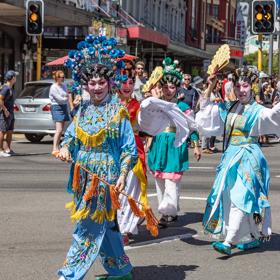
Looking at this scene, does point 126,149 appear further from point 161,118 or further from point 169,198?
point 169,198

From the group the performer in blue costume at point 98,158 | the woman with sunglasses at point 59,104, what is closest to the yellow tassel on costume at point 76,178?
the performer in blue costume at point 98,158

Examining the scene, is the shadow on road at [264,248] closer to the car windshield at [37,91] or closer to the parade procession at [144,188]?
the parade procession at [144,188]

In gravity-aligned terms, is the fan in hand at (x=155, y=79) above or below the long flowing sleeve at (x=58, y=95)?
above

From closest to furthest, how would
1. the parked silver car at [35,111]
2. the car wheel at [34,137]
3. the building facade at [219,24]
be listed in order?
the parked silver car at [35,111], the car wheel at [34,137], the building facade at [219,24]

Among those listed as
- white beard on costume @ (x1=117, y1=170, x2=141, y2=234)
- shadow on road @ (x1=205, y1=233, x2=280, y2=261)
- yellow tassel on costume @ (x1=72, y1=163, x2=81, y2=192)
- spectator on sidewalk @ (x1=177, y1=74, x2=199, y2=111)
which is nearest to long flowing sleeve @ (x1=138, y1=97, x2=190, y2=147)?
white beard on costume @ (x1=117, y1=170, x2=141, y2=234)

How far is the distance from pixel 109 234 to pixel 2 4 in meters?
21.3

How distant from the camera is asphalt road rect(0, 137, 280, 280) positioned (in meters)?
7.18

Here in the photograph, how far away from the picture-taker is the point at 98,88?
653cm

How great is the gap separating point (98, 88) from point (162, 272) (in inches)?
67.8

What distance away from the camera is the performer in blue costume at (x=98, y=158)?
6.41 meters

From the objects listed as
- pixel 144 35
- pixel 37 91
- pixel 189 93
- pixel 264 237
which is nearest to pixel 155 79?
pixel 264 237

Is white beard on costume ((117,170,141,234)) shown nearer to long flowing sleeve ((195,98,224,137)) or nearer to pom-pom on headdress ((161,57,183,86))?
long flowing sleeve ((195,98,224,137))

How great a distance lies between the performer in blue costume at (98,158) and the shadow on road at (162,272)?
0.44 metres

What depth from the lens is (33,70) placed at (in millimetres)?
36094
